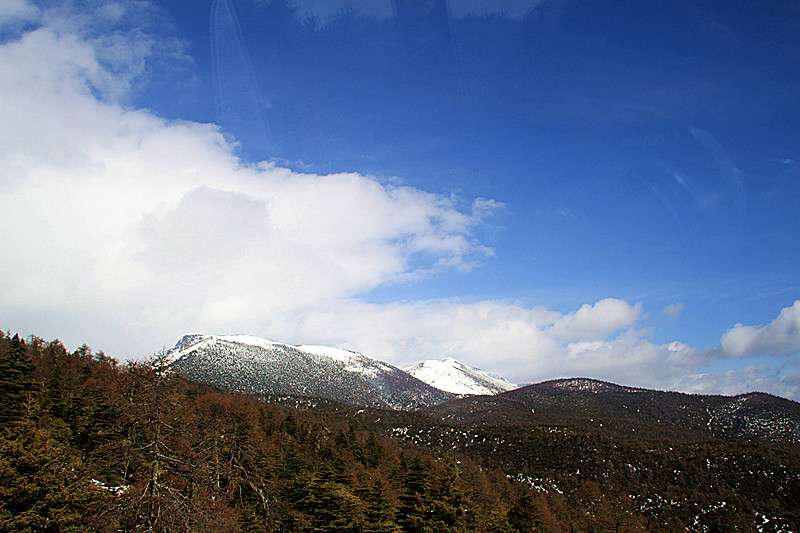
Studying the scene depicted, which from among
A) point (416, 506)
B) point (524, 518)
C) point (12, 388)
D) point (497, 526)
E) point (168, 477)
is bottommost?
point (524, 518)

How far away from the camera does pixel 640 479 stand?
146 m

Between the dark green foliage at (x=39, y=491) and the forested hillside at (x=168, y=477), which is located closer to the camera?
the forested hillside at (x=168, y=477)

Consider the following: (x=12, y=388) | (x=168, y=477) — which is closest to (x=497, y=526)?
(x=168, y=477)

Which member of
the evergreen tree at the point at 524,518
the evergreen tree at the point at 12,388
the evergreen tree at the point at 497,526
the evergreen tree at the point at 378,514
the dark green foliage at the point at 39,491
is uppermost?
the evergreen tree at the point at 12,388

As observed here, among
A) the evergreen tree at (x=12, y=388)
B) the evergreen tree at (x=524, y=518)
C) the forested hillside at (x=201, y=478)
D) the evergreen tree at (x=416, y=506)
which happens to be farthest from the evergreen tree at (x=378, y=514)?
the evergreen tree at (x=12, y=388)

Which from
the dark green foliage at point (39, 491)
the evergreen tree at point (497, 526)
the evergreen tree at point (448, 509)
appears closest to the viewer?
the dark green foliage at point (39, 491)

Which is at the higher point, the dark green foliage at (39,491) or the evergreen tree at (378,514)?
the dark green foliage at (39,491)

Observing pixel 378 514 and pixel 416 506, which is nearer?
pixel 416 506

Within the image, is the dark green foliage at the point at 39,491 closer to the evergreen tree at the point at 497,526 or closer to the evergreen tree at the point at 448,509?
the evergreen tree at the point at 448,509

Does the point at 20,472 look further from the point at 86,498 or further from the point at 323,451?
the point at 323,451

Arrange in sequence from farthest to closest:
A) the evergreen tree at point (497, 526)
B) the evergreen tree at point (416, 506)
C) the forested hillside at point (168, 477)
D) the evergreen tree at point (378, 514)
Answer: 1. the evergreen tree at point (497, 526)
2. the evergreen tree at point (416, 506)
3. the evergreen tree at point (378, 514)
4. the forested hillside at point (168, 477)

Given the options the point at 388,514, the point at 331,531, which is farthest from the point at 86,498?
the point at 388,514

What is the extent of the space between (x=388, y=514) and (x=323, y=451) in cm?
3715

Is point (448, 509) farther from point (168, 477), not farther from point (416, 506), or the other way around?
point (168, 477)
